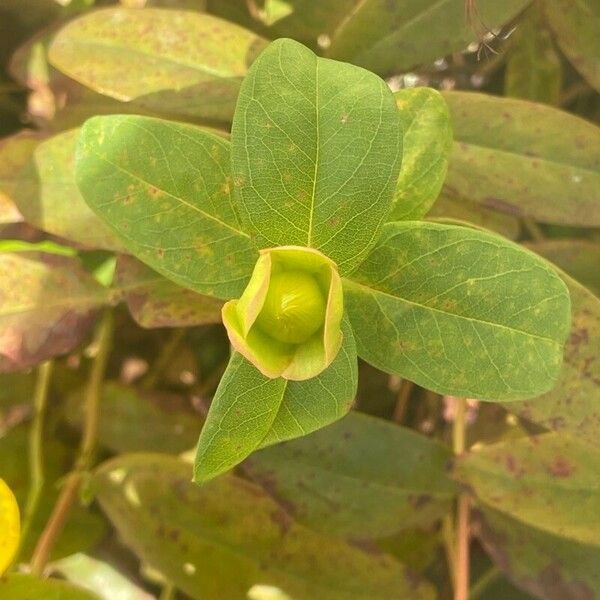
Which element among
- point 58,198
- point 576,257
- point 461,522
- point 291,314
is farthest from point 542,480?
point 58,198

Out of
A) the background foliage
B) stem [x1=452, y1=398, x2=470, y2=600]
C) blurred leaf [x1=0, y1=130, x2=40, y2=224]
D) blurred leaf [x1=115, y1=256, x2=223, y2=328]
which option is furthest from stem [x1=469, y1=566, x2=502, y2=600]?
blurred leaf [x1=0, y1=130, x2=40, y2=224]

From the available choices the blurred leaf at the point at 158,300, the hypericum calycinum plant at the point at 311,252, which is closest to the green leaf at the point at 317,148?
the hypericum calycinum plant at the point at 311,252

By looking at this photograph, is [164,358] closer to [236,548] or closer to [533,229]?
[236,548]

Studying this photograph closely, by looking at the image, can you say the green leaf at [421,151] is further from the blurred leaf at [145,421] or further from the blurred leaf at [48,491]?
the blurred leaf at [48,491]

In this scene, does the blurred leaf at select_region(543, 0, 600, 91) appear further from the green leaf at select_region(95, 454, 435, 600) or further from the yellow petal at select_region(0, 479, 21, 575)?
the yellow petal at select_region(0, 479, 21, 575)

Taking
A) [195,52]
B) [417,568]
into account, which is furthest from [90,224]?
[417,568]

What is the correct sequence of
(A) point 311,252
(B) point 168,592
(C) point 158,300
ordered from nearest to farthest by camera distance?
(A) point 311,252 → (C) point 158,300 → (B) point 168,592
